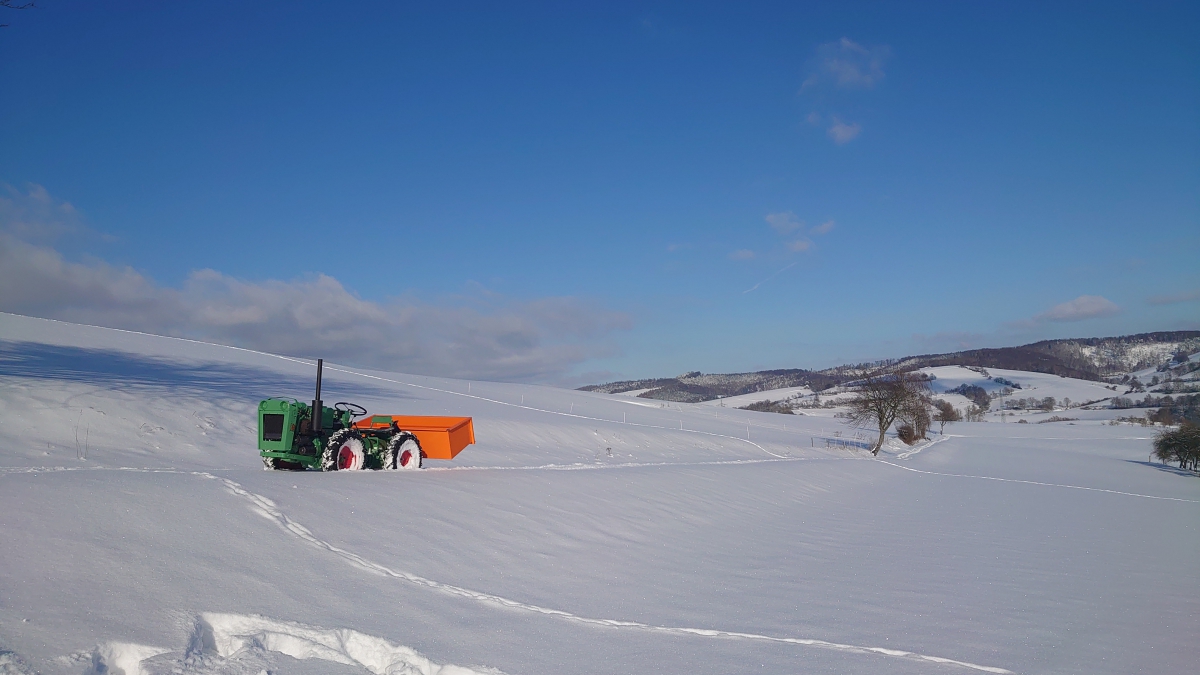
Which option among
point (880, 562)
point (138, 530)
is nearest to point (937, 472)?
point (880, 562)

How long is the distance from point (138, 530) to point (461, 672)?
387 cm

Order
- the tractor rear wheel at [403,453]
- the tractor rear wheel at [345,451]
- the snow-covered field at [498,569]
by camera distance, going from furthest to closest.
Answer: the tractor rear wheel at [403,453]
the tractor rear wheel at [345,451]
the snow-covered field at [498,569]

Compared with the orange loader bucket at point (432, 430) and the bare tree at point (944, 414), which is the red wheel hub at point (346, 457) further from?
the bare tree at point (944, 414)

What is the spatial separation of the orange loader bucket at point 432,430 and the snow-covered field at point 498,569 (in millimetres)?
689

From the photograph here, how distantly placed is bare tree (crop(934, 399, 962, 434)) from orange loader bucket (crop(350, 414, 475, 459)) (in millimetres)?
87546

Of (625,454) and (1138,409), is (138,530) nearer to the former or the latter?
(625,454)

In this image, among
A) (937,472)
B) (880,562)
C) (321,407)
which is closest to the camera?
(880,562)

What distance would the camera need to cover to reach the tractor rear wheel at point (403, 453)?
1283cm

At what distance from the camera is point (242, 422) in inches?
701

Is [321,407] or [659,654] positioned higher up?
Result: [321,407]

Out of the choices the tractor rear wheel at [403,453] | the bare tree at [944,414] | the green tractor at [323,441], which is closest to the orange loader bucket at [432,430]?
the green tractor at [323,441]

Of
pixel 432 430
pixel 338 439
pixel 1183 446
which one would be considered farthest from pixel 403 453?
pixel 1183 446

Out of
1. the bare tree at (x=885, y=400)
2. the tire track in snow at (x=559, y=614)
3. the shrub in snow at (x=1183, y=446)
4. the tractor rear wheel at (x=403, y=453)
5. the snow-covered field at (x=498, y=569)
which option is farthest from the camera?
the bare tree at (x=885, y=400)

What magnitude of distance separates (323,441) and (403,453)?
58.4 inches
